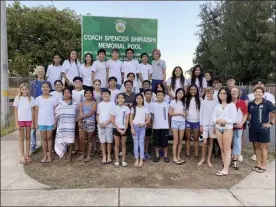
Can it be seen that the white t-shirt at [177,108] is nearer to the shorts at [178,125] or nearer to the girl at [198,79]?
the shorts at [178,125]

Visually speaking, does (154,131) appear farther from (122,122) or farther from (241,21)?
(241,21)

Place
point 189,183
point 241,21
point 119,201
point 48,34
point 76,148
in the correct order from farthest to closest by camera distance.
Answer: point 241,21 < point 48,34 < point 76,148 < point 189,183 < point 119,201

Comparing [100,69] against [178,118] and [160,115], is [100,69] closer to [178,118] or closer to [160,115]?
[160,115]

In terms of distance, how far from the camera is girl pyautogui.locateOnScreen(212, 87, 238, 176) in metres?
5.83

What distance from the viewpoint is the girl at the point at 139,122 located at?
6.14 meters

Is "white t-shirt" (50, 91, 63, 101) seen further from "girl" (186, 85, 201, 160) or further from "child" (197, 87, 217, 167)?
"child" (197, 87, 217, 167)

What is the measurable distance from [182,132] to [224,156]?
967mm

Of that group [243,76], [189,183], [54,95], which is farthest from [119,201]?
[243,76]

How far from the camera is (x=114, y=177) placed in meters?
5.61

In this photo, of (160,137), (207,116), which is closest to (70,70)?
(160,137)

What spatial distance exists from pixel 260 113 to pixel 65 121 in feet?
12.7

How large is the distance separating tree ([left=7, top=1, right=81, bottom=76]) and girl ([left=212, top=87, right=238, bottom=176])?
51.2 feet

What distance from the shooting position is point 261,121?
237 inches

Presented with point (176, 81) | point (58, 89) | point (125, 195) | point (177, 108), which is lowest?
point (125, 195)
